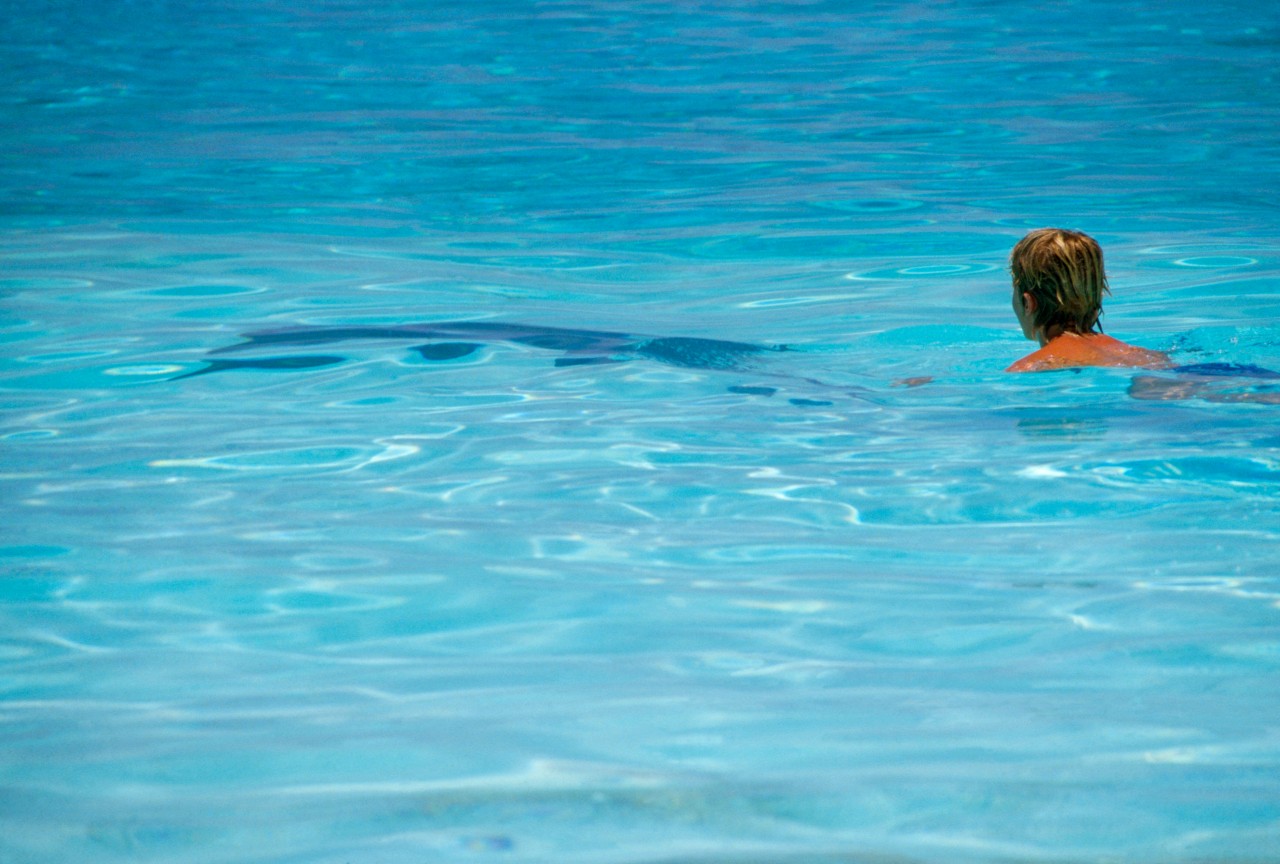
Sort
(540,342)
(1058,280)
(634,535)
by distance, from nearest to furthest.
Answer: (634,535), (1058,280), (540,342)

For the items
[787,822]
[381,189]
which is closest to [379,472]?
[787,822]

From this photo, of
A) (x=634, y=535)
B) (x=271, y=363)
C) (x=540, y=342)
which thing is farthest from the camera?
(x=540, y=342)

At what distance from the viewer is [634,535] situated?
3.24 meters

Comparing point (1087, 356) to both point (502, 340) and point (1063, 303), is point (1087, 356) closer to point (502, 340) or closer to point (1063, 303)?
point (1063, 303)

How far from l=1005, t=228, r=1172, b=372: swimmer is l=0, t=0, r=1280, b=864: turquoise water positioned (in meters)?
0.19

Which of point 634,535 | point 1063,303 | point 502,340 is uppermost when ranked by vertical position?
point 1063,303

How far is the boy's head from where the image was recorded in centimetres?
486

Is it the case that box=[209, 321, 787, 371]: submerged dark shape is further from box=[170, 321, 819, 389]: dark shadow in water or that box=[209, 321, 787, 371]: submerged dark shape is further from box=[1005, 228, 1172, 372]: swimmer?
box=[1005, 228, 1172, 372]: swimmer

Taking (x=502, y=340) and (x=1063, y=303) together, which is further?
(x=502, y=340)

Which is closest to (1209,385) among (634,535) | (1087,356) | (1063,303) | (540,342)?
(1087,356)

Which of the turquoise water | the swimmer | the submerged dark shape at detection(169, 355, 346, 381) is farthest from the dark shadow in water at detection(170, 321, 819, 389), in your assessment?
the swimmer

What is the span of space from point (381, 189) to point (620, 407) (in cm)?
558

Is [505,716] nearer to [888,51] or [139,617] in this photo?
[139,617]

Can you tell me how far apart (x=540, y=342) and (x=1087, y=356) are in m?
2.19
